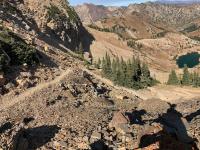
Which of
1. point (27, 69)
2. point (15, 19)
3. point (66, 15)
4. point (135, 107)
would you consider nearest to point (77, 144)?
point (135, 107)

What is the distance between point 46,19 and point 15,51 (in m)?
74.3

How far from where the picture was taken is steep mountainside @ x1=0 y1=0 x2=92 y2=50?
134 m

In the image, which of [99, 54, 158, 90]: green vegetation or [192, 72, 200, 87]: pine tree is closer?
[99, 54, 158, 90]: green vegetation

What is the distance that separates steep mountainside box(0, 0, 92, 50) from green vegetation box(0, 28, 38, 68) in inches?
1083

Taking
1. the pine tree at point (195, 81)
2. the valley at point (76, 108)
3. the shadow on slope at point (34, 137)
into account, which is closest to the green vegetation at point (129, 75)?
the valley at point (76, 108)

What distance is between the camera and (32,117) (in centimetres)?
6506

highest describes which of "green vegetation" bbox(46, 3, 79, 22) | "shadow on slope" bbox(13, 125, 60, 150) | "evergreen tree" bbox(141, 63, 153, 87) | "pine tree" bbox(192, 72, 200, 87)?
"green vegetation" bbox(46, 3, 79, 22)

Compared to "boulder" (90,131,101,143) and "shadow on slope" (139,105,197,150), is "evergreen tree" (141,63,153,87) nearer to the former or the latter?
"shadow on slope" (139,105,197,150)

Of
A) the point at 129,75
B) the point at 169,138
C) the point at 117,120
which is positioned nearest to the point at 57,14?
the point at 129,75

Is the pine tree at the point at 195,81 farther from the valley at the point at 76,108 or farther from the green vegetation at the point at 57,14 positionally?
the green vegetation at the point at 57,14

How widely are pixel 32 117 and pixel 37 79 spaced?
66.6 ft

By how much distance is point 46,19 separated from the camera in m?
160

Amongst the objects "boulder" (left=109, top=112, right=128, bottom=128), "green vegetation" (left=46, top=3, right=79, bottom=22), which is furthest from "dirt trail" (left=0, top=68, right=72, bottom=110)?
"green vegetation" (left=46, top=3, right=79, bottom=22)

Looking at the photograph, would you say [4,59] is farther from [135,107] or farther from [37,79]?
[135,107]
